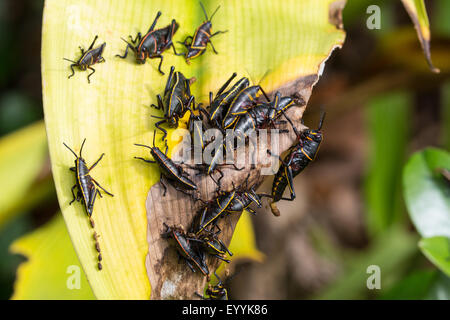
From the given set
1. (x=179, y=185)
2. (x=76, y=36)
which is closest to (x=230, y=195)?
(x=179, y=185)

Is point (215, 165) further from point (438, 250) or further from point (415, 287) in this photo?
point (415, 287)

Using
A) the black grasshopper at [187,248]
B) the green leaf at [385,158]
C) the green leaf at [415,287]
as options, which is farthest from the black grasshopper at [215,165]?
the green leaf at [385,158]

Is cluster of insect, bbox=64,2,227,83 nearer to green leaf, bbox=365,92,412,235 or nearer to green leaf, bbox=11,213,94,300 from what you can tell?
green leaf, bbox=11,213,94,300

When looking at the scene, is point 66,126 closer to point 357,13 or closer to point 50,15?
point 50,15

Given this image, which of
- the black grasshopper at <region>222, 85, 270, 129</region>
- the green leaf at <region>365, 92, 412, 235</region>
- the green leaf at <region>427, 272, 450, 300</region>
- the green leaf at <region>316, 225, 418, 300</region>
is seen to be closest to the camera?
the black grasshopper at <region>222, 85, 270, 129</region>

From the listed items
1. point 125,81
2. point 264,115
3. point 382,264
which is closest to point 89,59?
point 125,81

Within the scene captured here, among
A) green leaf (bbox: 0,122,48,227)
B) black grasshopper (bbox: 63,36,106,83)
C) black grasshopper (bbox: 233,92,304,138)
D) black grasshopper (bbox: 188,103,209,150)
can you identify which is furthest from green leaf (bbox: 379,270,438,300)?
green leaf (bbox: 0,122,48,227)
